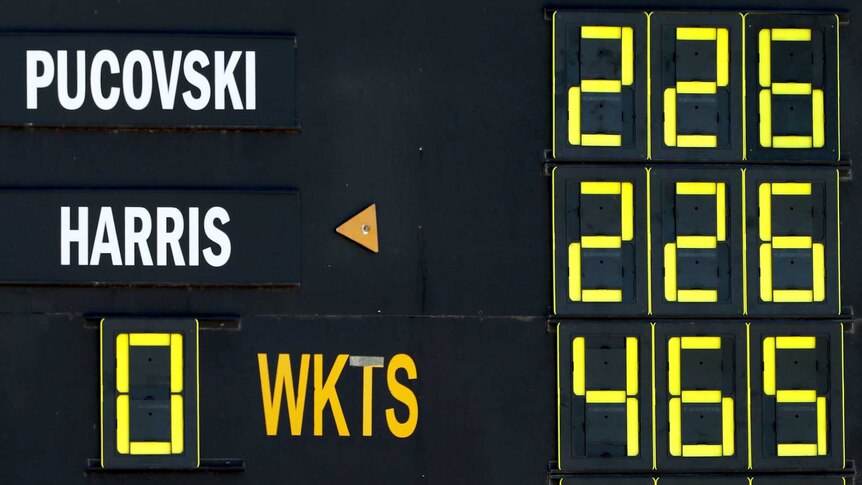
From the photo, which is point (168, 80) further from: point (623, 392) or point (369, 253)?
point (623, 392)

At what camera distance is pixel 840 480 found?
8781 millimetres

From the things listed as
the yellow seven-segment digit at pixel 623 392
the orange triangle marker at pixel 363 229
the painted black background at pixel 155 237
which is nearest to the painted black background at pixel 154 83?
the painted black background at pixel 155 237

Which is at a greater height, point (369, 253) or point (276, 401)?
point (369, 253)

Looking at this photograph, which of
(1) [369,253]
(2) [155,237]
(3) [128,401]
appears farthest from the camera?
(1) [369,253]

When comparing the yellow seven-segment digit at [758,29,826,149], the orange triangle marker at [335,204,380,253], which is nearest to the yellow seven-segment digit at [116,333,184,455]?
the orange triangle marker at [335,204,380,253]

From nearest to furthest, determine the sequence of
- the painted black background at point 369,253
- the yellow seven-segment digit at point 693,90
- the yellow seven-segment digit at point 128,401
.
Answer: the yellow seven-segment digit at point 128,401, the painted black background at point 369,253, the yellow seven-segment digit at point 693,90

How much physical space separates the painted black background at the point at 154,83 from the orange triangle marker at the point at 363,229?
685mm

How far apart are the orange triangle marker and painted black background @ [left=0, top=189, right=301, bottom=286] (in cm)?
31

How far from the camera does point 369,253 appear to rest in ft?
28.7

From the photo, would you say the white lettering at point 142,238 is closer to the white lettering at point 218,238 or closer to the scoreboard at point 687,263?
the white lettering at point 218,238

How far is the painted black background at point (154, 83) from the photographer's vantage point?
8.66m

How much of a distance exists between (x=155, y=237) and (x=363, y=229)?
4.20ft

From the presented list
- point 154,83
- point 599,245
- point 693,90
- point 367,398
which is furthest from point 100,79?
point 693,90

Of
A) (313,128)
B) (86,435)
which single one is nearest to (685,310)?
(313,128)
